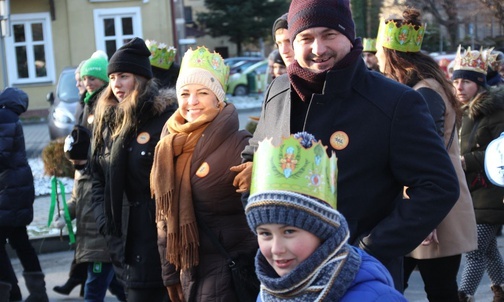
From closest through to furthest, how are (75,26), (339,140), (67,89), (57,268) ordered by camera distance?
(339,140), (57,268), (67,89), (75,26)

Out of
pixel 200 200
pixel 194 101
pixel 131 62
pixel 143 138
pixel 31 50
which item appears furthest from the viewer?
pixel 31 50

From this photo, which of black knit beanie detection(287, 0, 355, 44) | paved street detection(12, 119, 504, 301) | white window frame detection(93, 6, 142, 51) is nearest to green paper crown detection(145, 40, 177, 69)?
Answer: paved street detection(12, 119, 504, 301)

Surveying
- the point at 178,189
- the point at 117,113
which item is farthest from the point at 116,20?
the point at 178,189

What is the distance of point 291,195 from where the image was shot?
2369mm

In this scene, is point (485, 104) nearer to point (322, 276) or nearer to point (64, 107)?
point (322, 276)

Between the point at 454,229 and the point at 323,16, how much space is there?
1886mm

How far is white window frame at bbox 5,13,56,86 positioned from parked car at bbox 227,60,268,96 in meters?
6.82

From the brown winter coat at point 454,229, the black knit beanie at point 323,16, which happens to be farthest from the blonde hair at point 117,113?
the black knit beanie at point 323,16

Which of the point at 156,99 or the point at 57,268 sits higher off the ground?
the point at 156,99

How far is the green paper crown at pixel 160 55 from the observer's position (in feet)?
21.9

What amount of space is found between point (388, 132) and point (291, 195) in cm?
65

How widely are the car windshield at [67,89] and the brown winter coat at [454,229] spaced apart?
12527 millimetres

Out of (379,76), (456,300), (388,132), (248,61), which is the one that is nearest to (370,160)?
(388,132)

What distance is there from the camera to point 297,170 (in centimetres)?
238
